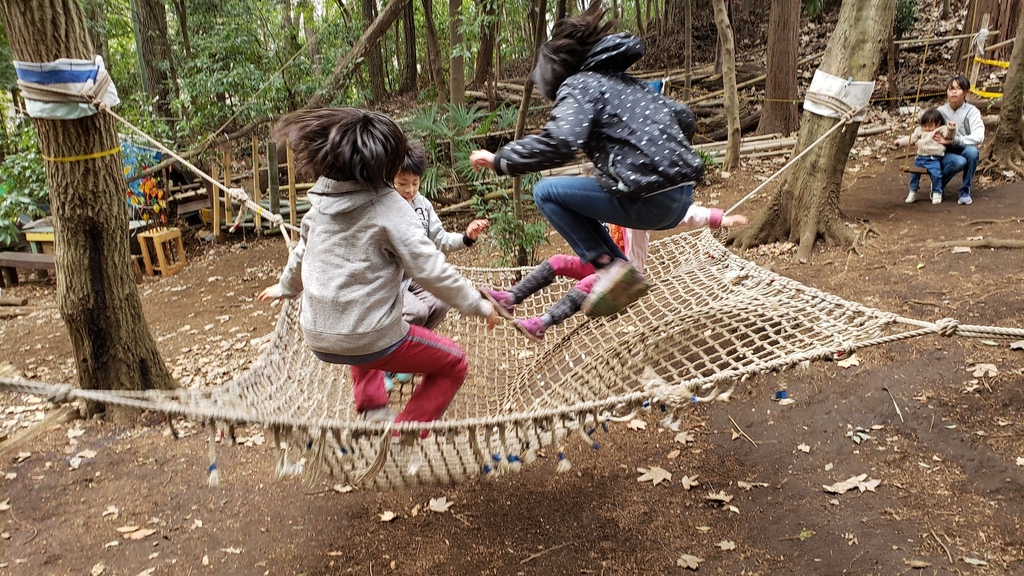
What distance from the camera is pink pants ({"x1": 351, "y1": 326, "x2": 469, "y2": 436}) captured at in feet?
6.98

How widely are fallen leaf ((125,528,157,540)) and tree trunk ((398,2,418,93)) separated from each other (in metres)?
11.8

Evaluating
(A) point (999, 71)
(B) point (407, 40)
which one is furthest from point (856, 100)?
(B) point (407, 40)

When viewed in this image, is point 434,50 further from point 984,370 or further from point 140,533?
point 984,370

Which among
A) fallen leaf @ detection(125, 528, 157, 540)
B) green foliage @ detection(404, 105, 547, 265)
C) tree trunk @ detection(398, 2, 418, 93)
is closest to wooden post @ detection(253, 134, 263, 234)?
green foliage @ detection(404, 105, 547, 265)

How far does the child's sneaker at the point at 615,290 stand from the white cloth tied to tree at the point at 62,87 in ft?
6.91

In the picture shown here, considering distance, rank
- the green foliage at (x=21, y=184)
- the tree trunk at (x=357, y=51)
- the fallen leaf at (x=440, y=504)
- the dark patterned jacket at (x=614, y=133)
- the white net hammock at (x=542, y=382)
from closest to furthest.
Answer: the white net hammock at (x=542, y=382) < the dark patterned jacket at (x=614, y=133) < the fallen leaf at (x=440, y=504) < the green foliage at (x=21, y=184) < the tree trunk at (x=357, y=51)

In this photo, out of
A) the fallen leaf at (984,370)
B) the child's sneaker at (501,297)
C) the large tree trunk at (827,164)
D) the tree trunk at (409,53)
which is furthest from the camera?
the tree trunk at (409,53)

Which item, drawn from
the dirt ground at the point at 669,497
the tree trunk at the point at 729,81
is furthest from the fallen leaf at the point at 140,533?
the tree trunk at the point at 729,81

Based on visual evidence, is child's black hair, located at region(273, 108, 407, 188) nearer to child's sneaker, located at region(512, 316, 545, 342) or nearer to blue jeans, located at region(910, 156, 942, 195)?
child's sneaker, located at region(512, 316, 545, 342)

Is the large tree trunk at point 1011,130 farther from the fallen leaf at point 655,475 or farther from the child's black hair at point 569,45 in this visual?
the child's black hair at point 569,45

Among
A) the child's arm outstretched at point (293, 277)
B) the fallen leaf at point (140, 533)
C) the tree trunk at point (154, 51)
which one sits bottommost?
the fallen leaf at point (140, 533)

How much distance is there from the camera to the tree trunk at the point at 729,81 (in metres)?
6.29

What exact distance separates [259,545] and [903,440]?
2.67m

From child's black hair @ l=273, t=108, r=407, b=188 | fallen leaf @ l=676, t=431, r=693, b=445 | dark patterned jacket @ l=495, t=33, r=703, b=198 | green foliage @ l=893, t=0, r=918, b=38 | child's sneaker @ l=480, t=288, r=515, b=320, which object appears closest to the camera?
child's black hair @ l=273, t=108, r=407, b=188
